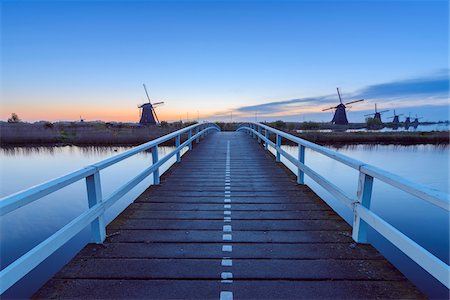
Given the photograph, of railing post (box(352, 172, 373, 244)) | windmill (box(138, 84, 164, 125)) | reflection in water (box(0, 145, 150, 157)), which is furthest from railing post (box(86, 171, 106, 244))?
windmill (box(138, 84, 164, 125))

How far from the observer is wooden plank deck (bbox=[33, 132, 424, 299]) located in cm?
244

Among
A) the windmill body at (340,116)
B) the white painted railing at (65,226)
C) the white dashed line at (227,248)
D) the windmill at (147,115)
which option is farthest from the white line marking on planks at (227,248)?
the windmill body at (340,116)

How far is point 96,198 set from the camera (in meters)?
3.15

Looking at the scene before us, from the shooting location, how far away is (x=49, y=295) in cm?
236

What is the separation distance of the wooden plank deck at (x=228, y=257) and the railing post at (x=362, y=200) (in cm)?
13

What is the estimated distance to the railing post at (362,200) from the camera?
3029 mm

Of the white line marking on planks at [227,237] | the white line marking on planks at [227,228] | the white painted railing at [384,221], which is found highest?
the white painted railing at [384,221]

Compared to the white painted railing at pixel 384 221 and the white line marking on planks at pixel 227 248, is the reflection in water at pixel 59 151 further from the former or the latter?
the white painted railing at pixel 384 221

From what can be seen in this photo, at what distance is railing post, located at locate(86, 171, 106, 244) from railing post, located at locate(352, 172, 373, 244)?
3120 mm

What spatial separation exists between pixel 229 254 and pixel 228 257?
72mm

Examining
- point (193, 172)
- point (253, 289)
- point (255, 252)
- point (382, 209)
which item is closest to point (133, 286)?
point (253, 289)

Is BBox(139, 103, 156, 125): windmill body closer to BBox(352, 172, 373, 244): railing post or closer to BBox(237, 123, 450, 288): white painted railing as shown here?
BBox(237, 123, 450, 288): white painted railing

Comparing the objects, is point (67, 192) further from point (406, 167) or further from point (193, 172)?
point (406, 167)

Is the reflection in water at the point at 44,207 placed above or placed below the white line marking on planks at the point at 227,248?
below
